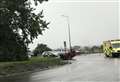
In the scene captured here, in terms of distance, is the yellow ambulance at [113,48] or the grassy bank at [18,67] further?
the yellow ambulance at [113,48]

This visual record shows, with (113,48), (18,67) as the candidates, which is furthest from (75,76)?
(113,48)

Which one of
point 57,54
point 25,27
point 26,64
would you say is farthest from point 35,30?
point 57,54

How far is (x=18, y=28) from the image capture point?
39.1 metres

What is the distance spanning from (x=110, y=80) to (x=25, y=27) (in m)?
23.1

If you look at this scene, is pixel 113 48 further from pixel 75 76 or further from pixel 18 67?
pixel 75 76

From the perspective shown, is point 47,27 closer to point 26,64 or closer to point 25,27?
point 25,27

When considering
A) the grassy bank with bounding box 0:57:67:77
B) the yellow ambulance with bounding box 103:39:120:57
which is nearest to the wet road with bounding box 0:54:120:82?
the grassy bank with bounding box 0:57:67:77

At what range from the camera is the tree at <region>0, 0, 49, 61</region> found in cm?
3605

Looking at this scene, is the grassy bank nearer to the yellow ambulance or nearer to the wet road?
the wet road

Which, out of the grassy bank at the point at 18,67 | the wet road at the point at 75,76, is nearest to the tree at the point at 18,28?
the grassy bank at the point at 18,67

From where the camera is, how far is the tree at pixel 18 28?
36.1 meters

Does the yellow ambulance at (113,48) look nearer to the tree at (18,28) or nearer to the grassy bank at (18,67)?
the tree at (18,28)

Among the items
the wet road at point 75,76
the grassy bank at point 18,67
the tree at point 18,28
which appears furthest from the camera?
the tree at point 18,28

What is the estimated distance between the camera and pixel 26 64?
3228 centimetres
